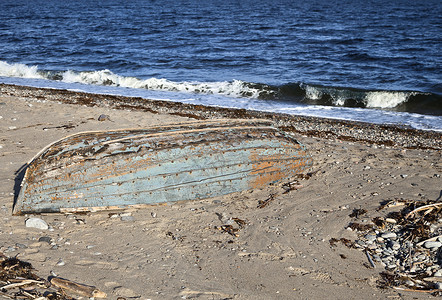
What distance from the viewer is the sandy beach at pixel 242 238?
146 inches

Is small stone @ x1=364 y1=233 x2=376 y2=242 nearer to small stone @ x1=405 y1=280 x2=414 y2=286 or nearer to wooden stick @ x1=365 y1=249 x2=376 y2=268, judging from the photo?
wooden stick @ x1=365 y1=249 x2=376 y2=268

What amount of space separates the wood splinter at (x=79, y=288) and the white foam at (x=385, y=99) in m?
11.0

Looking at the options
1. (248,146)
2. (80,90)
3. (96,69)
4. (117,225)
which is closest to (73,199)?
(117,225)

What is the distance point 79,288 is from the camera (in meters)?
3.39

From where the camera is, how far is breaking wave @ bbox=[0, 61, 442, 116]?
12461 millimetres

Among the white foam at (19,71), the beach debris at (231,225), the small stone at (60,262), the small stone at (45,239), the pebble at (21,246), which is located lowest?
the beach debris at (231,225)

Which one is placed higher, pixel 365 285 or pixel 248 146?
pixel 248 146

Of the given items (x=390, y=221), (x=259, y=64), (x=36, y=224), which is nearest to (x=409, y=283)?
(x=390, y=221)

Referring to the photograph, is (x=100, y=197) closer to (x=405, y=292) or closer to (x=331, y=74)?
(x=405, y=292)

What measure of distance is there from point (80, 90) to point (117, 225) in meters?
10.8

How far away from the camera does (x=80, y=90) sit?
47.4 feet

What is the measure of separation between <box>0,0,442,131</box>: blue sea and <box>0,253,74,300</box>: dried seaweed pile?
9132 millimetres

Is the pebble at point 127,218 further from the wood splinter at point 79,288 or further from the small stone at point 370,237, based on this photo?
the small stone at point 370,237

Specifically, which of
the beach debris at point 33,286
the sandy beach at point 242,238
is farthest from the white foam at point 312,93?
the beach debris at point 33,286
